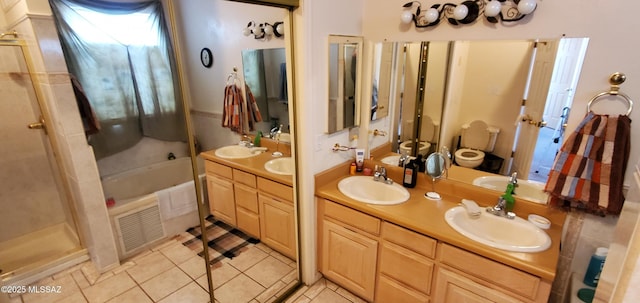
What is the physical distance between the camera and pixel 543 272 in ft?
3.88

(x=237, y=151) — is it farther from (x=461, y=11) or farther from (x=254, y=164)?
(x=461, y=11)

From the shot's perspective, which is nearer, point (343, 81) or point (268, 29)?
point (343, 81)

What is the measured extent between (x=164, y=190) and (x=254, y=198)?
3.13 feet

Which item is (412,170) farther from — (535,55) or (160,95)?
(160,95)

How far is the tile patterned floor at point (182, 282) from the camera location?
205 centimetres

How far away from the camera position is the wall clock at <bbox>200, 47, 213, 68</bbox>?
6.79ft

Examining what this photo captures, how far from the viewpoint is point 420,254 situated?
157 centimetres

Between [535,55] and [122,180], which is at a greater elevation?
[535,55]

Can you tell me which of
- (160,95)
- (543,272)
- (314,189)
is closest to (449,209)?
(543,272)

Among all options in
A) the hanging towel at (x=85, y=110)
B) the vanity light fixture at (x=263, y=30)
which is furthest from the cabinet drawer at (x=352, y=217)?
the hanging towel at (x=85, y=110)

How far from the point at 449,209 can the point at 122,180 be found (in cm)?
272

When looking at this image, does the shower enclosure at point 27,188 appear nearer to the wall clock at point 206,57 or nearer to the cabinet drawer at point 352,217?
the wall clock at point 206,57

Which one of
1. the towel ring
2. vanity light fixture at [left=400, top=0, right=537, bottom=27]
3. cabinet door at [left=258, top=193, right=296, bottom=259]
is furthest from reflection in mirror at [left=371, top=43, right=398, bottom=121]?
the towel ring

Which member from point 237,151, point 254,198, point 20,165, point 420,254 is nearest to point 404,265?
point 420,254
